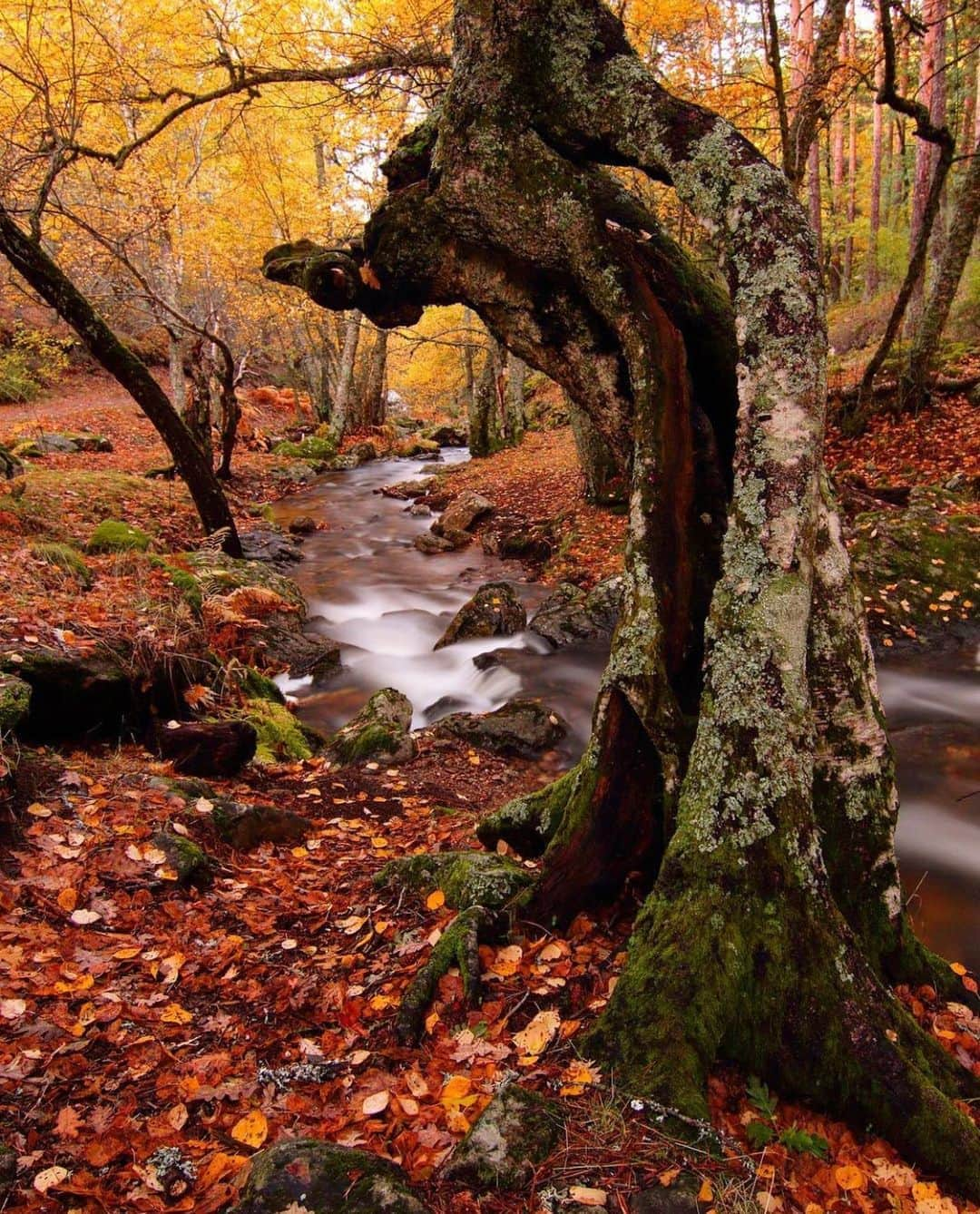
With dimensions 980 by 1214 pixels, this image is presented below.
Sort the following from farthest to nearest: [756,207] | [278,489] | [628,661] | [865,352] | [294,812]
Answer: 1. [278,489]
2. [865,352]
3. [294,812]
4. [628,661]
5. [756,207]

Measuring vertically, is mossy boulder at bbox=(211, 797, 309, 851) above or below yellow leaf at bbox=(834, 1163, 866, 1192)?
below

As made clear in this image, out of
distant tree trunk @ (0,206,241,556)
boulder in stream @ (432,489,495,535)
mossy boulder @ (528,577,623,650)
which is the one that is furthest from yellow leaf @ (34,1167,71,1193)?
boulder in stream @ (432,489,495,535)

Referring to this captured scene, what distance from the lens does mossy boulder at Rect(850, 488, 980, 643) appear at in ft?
28.0

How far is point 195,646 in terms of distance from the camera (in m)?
6.44

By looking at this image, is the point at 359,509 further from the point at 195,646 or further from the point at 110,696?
the point at 110,696

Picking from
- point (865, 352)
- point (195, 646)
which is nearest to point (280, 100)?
point (865, 352)

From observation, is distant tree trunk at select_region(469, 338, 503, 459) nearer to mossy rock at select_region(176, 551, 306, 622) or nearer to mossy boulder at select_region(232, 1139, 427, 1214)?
mossy rock at select_region(176, 551, 306, 622)

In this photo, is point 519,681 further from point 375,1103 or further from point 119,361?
point 119,361

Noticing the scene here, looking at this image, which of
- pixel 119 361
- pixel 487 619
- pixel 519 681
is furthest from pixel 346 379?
pixel 519 681

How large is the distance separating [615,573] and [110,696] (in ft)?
22.9

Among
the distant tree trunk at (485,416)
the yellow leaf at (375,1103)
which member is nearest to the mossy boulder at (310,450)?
the distant tree trunk at (485,416)

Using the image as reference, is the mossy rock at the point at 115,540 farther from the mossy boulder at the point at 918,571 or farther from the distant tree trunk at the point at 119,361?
the mossy boulder at the point at 918,571

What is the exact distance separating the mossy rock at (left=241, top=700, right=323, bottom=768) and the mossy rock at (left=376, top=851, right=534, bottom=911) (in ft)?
8.07

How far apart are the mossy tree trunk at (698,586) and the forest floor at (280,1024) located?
224mm
